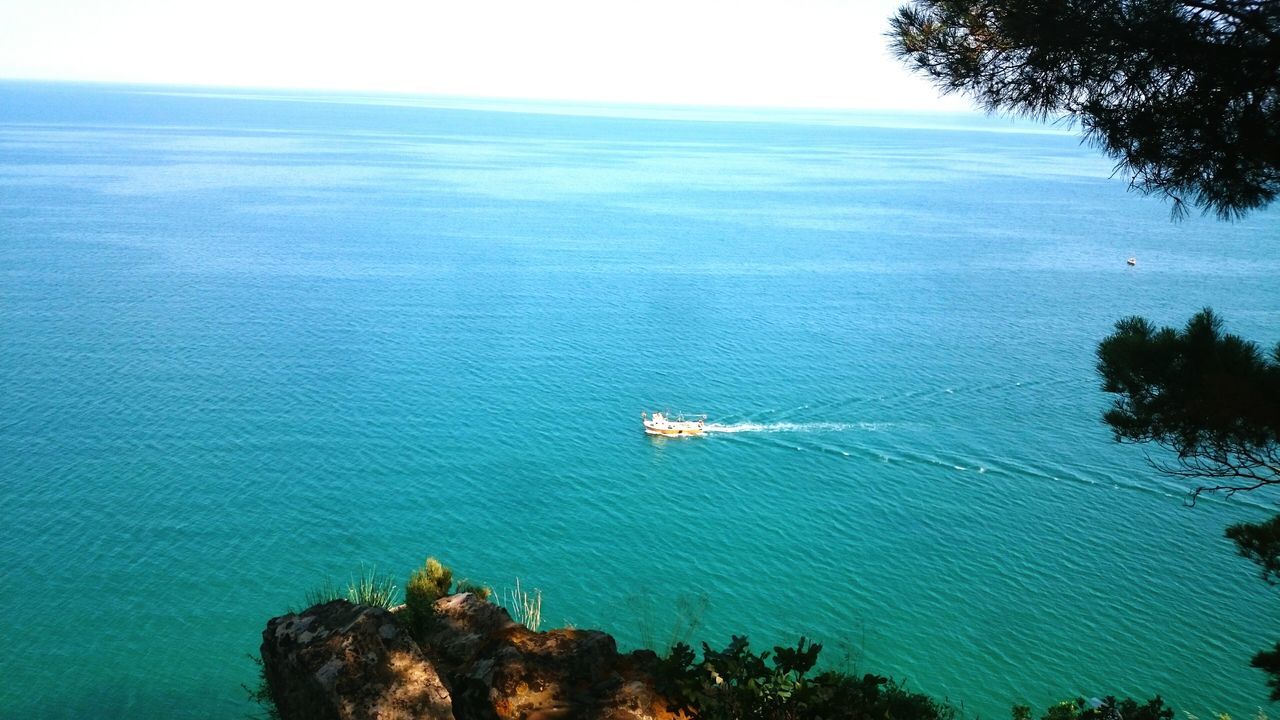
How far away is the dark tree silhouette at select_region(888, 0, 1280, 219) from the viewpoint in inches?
301

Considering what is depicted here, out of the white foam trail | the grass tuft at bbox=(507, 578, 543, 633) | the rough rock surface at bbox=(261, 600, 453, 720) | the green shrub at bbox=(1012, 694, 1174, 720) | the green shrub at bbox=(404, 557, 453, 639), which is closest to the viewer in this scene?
the rough rock surface at bbox=(261, 600, 453, 720)

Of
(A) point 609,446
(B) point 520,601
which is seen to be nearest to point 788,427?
(A) point 609,446

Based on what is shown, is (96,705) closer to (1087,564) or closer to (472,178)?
(1087,564)

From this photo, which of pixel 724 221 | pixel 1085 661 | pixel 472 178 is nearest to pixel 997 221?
pixel 724 221

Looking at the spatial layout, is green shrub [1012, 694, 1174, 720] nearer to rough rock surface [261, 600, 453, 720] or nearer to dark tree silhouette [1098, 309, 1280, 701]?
dark tree silhouette [1098, 309, 1280, 701]

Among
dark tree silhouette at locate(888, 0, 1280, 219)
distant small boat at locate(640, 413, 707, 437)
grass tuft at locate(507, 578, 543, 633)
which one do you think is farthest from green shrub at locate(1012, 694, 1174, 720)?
distant small boat at locate(640, 413, 707, 437)

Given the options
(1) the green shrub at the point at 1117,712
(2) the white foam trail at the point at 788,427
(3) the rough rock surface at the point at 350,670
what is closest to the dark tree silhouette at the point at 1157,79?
(1) the green shrub at the point at 1117,712

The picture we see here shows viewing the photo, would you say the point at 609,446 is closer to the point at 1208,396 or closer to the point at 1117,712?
the point at 1117,712

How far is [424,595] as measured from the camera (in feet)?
42.7

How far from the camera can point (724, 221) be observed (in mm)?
71750

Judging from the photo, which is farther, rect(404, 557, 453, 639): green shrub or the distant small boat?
the distant small boat

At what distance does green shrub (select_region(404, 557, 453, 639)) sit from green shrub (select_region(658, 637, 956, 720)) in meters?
3.51

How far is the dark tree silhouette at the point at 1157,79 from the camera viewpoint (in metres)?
7.64

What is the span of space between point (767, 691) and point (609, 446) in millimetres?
23823
